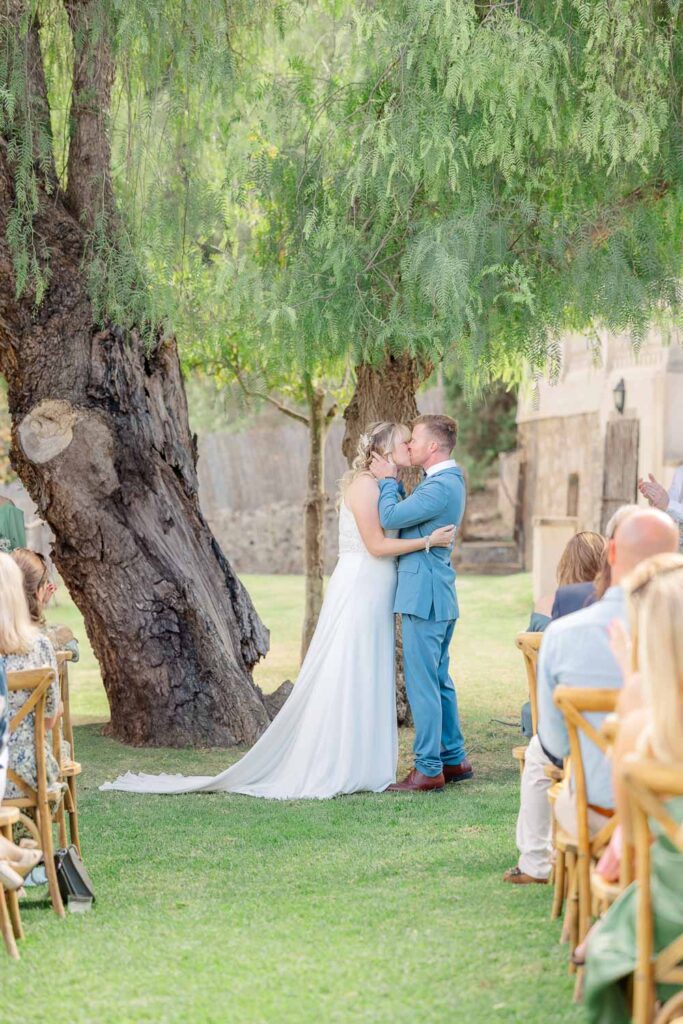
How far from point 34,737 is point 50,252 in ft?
15.3

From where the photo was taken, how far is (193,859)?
18.1ft

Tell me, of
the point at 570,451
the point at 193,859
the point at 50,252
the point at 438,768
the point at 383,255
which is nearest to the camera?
the point at 193,859

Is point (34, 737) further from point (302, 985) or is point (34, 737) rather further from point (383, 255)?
point (383, 255)

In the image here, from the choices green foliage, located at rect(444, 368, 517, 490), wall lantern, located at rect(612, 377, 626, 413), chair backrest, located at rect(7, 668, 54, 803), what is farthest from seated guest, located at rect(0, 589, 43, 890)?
green foliage, located at rect(444, 368, 517, 490)

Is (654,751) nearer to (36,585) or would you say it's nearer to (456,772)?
(36,585)

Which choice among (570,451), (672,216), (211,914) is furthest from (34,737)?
(570,451)

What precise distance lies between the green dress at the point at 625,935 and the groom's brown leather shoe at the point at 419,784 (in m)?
3.52

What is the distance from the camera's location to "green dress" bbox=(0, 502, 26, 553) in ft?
26.9

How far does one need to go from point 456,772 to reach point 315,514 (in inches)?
195

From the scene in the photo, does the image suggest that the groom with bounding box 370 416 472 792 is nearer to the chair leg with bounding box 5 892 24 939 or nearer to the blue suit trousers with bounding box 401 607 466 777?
the blue suit trousers with bounding box 401 607 466 777

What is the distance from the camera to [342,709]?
6.86 meters

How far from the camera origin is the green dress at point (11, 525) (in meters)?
8.21

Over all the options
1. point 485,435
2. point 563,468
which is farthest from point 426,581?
point 485,435

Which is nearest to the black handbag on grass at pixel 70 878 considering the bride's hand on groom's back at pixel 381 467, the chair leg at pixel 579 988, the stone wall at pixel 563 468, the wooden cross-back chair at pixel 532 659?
the wooden cross-back chair at pixel 532 659
